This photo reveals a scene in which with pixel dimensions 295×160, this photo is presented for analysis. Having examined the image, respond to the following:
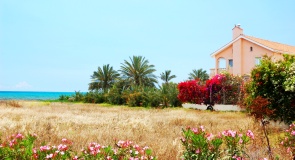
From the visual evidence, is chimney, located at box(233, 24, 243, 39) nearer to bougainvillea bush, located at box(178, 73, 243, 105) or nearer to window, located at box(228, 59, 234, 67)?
window, located at box(228, 59, 234, 67)

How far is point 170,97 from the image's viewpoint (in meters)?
29.7

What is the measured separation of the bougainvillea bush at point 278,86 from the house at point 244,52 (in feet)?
60.5

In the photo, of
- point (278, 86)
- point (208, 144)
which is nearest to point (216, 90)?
point (278, 86)

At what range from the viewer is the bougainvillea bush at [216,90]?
976 inches

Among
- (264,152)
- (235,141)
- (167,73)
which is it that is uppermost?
(167,73)

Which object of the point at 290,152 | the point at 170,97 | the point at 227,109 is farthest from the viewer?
the point at 170,97

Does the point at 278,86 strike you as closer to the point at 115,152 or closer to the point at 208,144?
the point at 208,144

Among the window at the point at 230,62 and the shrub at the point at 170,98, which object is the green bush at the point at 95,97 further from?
the window at the point at 230,62

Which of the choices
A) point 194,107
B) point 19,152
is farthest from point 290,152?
point 194,107

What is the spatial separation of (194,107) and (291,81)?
609 inches

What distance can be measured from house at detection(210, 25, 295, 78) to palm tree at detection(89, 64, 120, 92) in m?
22.5

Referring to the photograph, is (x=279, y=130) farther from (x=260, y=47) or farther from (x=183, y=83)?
(x=260, y=47)

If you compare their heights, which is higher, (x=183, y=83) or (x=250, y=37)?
(x=250, y=37)

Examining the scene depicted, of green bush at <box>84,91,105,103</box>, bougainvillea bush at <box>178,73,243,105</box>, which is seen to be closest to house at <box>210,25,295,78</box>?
bougainvillea bush at <box>178,73,243,105</box>
